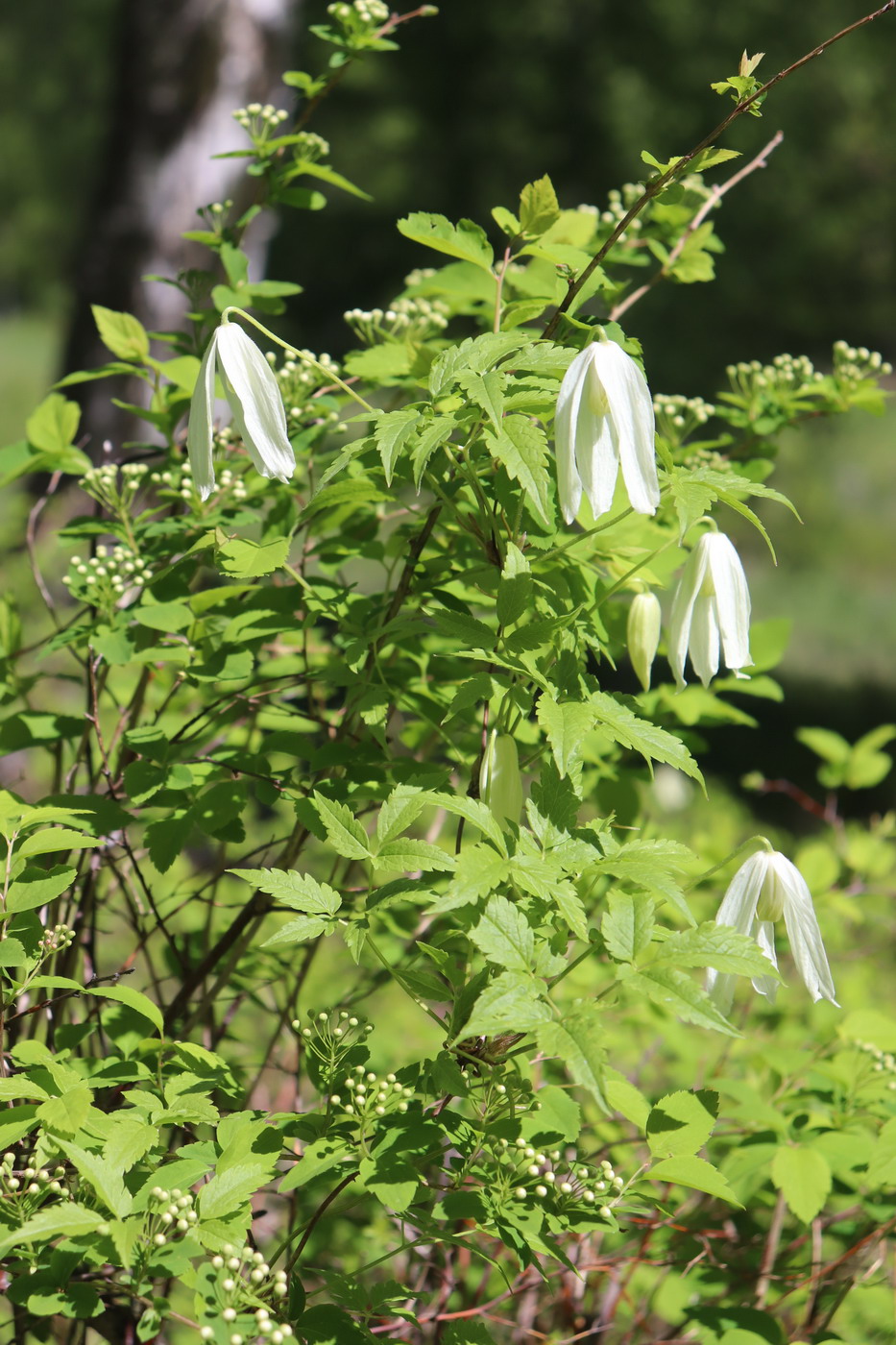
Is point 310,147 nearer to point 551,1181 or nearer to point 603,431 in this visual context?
point 603,431

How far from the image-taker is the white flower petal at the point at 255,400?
2.14ft

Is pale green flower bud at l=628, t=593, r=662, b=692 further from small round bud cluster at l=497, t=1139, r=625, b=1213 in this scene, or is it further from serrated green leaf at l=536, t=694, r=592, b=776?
small round bud cluster at l=497, t=1139, r=625, b=1213

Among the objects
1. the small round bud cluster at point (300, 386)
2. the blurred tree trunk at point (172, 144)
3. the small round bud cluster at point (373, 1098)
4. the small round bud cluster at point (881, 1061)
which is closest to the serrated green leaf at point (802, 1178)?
the small round bud cluster at point (881, 1061)

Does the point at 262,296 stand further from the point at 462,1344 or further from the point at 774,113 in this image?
the point at 774,113

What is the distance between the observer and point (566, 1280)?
3.19 feet

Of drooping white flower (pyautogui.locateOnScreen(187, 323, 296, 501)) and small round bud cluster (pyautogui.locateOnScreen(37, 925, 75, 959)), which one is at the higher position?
drooping white flower (pyautogui.locateOnScreen(187, 323, 296, 501))

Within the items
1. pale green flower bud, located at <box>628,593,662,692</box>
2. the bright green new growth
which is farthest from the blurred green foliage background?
pale green flower bud, located at <box>628,593,662,692</box>

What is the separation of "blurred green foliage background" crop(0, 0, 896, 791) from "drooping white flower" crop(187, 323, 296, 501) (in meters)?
6.04

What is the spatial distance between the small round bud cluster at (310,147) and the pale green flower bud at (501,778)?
57 cm

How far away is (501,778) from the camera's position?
0.64 meters

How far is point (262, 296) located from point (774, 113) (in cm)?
944

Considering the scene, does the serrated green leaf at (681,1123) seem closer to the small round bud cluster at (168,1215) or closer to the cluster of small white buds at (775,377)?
the small round bud cluster at (168,1215)

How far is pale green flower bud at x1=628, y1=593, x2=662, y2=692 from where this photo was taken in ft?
2.34

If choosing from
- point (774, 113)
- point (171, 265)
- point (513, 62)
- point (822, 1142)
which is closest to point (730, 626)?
point (822, 1142)
